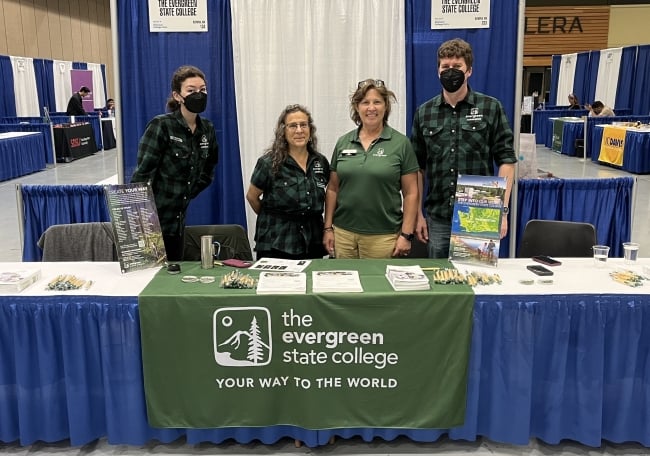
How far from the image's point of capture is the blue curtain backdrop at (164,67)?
368 cm

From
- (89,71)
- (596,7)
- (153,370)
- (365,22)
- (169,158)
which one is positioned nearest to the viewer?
(153,370)

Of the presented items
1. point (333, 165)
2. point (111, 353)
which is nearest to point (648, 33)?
point (333, 165)

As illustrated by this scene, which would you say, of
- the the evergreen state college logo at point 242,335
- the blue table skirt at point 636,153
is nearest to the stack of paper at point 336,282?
the the evergreen state college logo at point 242,335

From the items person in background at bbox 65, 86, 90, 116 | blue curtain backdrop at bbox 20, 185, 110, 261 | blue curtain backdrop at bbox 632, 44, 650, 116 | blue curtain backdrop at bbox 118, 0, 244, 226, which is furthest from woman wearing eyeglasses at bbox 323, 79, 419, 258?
A: blue curtain backdrop at bbox 632, 44, 650, 116

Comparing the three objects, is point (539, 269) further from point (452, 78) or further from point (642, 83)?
point (642, 83)

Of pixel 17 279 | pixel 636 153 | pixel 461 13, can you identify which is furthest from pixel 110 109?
pixel 17 279

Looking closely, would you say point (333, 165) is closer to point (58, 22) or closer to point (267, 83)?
point (267, 83)

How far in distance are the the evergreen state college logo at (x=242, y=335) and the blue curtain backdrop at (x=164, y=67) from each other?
188 centimetres

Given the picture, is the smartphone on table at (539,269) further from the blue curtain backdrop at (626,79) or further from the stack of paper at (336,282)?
the blue curtain backdrop at (626,79)

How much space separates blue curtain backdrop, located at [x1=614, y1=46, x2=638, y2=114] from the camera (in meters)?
14.2

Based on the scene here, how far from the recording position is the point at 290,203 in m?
2.77

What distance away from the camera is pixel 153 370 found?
225 centimetres

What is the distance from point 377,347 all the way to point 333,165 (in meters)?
0.99

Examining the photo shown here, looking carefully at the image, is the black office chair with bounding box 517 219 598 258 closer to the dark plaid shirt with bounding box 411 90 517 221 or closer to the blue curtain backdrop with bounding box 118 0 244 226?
the dark plaid shirt with bounding box 411 90 517 221
